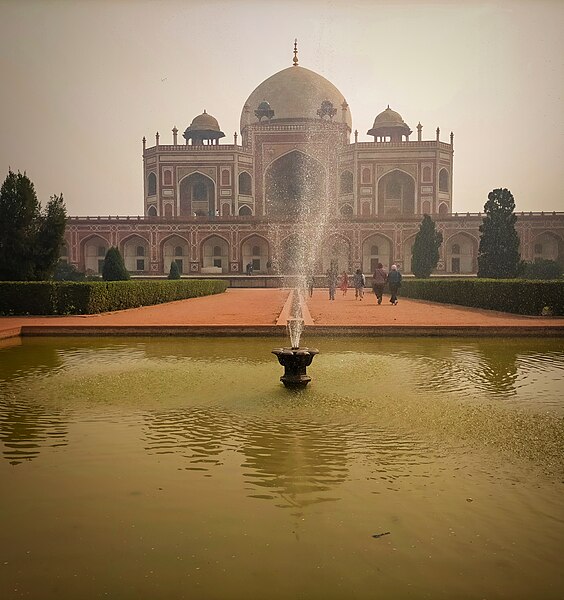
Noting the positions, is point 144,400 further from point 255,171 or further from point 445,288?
point 255,171

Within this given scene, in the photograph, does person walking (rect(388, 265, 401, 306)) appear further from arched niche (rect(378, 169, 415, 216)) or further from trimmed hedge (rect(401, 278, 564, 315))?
arched niche (rect(378, 169, 415, 216))

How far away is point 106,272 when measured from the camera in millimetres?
19188

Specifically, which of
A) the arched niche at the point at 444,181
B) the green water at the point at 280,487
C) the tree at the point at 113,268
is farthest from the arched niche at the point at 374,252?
the green water at the point at 280,487

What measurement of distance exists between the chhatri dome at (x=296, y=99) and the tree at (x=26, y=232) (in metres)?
26.5

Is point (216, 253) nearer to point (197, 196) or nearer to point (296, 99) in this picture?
point (197, 196)

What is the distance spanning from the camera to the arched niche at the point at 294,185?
3797cm

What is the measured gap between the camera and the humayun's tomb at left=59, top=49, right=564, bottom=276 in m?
32.7

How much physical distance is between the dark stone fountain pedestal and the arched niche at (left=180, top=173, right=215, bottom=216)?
112 ft

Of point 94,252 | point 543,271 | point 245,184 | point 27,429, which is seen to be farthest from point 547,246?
point 27,429

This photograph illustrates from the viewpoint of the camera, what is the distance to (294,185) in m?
38.7

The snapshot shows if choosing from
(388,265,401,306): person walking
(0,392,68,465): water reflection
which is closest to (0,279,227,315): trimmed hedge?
(388,265,401,306): person walking

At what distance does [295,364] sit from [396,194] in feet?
112

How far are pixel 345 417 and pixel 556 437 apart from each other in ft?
3.73

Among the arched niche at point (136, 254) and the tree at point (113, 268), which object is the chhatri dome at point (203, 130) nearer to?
the arched niche at point (136, 254)
